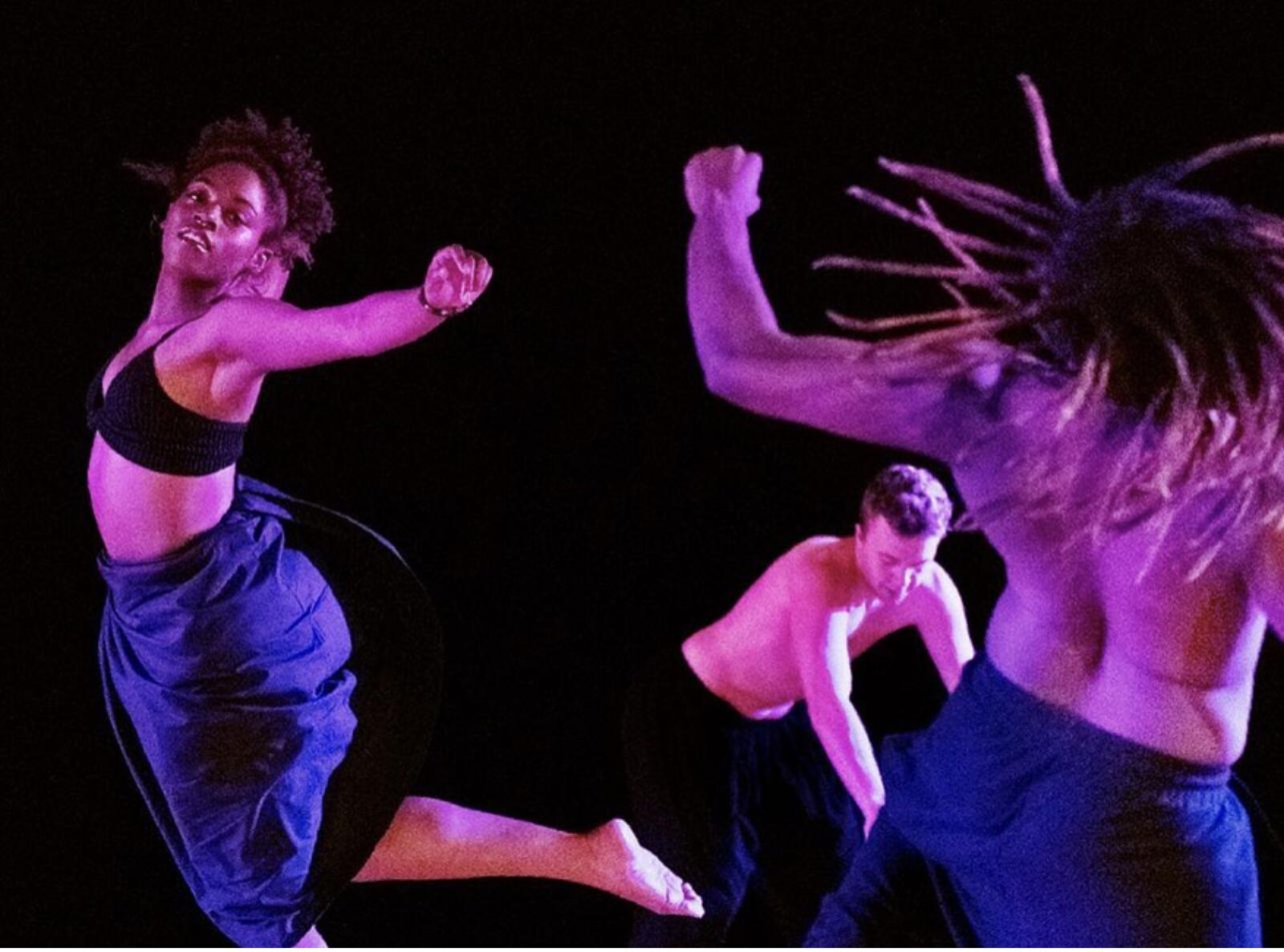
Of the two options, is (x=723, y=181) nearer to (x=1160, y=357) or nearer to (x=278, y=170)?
(x=1160, y=357)

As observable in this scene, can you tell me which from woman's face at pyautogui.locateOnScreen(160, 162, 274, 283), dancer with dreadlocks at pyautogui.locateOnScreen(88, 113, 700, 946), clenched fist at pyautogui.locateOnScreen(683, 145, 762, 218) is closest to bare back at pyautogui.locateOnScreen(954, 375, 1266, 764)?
clenched fist at pyautogui.locateOnScreen(683, 145, 762, 218)

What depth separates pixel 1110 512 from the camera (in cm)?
162

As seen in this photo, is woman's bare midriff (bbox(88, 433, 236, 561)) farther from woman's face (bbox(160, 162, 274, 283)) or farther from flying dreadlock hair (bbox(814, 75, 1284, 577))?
flying dreadlock hair (bbox(814, 75, 1284, 577))

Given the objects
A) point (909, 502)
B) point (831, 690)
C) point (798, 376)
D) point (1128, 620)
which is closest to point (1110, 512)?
point (1128, 620)

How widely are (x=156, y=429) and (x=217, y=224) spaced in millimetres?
387

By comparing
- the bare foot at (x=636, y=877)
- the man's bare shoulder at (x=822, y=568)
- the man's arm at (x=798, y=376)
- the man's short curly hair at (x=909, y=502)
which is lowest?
the bare foot at (x=636, y=877)

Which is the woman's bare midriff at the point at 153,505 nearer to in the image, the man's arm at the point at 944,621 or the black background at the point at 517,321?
the black background at the point at 517,321

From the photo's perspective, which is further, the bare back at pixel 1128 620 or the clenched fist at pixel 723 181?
the clenched fist at pixel 723 181

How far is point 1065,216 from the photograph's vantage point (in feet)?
5.89

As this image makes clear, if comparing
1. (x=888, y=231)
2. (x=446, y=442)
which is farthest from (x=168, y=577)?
(x=888, y=231)

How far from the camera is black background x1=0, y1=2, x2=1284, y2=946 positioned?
2.71 metres

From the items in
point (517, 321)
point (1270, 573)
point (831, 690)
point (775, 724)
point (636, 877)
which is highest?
point (517, 321)

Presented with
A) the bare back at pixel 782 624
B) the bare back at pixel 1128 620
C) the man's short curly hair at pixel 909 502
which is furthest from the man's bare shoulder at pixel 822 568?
the bare back at pixel 1128 620

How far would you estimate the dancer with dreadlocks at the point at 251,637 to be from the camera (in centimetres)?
244
